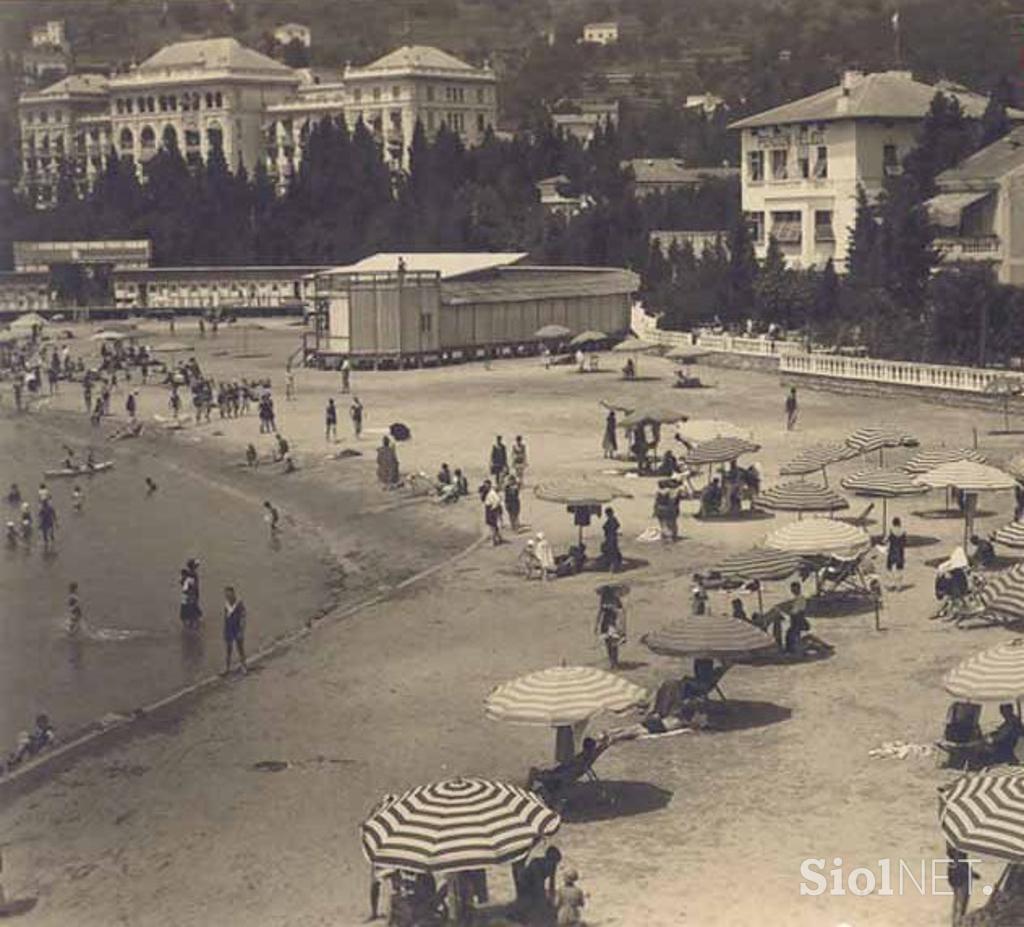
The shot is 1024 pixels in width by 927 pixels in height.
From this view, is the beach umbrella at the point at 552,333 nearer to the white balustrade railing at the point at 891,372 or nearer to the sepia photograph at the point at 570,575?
the sepia photograph at the point at 570,575

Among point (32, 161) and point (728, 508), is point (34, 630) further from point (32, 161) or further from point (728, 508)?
point (32, 161)

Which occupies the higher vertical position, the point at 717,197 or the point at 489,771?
the point at 717,197

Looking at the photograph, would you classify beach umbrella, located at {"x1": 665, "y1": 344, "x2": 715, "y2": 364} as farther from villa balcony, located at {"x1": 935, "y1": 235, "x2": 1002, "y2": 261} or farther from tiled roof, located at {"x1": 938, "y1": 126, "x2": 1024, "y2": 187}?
tiled roof, located at {"x1": 938, "y1": 126, "x2": 1024, "y2": 187}

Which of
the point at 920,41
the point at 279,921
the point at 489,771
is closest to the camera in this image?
the point at 279,921

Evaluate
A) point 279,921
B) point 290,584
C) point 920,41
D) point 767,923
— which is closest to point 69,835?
point 279,921

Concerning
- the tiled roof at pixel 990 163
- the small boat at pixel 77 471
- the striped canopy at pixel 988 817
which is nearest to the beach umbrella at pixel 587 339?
the tiled roof at pixel 990 163

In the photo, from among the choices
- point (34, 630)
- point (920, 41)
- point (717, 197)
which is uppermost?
point (920, 41)
